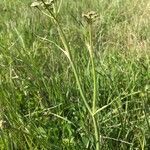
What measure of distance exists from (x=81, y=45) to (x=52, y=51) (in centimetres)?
19

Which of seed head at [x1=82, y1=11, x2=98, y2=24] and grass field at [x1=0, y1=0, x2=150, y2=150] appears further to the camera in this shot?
grass field at [x1=0, y1=0, x2=150, y2=150]

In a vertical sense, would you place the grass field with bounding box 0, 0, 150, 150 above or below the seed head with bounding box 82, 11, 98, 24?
below

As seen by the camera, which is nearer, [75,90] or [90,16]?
[90,16]

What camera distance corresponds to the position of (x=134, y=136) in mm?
1498

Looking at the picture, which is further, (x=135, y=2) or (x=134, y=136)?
(x=135, y=2)

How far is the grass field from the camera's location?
4.46 ft

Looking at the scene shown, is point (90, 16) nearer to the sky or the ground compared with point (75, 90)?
nearer to the sky

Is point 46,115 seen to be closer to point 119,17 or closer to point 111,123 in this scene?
point 111,123

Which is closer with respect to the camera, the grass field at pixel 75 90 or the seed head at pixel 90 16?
the seed head at pixel 90 16

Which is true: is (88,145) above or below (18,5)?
below

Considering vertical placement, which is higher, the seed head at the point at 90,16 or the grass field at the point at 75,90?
the seed head at the point at 90,16

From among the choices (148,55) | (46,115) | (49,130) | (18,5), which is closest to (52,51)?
(148,55)

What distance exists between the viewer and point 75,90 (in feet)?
6.12

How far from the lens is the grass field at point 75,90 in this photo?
1359 mm
